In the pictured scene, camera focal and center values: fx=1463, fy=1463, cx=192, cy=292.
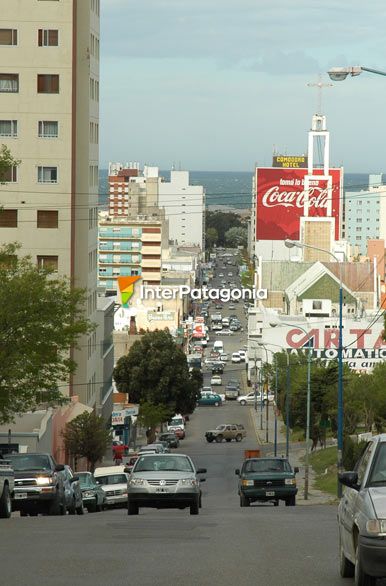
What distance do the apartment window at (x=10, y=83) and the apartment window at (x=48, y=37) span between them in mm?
2144

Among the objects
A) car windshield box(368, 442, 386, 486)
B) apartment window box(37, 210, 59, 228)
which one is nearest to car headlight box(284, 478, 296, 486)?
car windshield box(368, 442, 386, 486)

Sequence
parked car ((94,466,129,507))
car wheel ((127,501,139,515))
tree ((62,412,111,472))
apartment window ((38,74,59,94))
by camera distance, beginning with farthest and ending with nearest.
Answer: apartment window ((38,74,59,94)) < tree ((62,412,111,472)) < parked car ((94,466,129,507)) < car wheel ((127,501,139,515))

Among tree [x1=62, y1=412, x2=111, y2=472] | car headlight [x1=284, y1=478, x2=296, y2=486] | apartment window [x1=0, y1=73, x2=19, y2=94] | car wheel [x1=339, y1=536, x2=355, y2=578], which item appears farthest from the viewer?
apartment window [x1=0, y1=73, x2=19, y2=94]

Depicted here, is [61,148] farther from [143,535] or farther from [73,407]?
[143,535]

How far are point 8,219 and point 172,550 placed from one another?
60351mm

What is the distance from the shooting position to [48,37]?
7538 cm

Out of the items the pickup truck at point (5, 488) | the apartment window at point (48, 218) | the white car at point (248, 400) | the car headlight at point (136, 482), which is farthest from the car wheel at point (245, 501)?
the white car at point (248, 400)

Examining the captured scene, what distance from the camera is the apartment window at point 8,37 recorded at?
248 ft

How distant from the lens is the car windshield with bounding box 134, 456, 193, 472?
28.9m

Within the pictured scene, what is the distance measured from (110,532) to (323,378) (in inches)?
2765

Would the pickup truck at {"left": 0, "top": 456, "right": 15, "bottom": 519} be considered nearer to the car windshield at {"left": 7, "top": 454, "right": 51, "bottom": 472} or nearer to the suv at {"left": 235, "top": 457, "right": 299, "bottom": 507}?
the car windshield at {"left": 7, "top": 454, "right": 51, "bottom": 472}

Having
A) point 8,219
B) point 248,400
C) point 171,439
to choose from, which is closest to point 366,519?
point 8,219

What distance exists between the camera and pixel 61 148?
250 ft

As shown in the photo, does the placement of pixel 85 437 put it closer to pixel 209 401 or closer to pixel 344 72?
pixel 344 72
